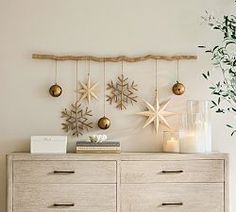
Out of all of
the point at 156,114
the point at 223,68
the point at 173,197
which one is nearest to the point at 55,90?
the point at 156,114

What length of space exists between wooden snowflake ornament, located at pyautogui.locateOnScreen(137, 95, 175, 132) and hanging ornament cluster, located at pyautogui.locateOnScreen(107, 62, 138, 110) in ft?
0.38

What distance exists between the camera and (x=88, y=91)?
3.56 metres

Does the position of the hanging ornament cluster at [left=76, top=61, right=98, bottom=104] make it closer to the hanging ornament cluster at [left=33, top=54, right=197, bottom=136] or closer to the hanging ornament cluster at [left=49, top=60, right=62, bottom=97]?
the hanging ornament cluster at [left=33, top=54, right=197, bottom=136]

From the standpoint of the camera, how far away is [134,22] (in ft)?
11.9

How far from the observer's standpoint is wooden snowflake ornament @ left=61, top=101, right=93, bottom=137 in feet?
11.6

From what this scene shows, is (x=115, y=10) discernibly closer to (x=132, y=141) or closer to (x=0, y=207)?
(x=132, y=141)

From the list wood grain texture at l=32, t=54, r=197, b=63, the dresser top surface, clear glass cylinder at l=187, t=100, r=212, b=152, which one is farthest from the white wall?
the dresser top surface

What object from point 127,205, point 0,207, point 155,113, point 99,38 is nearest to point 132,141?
point 155,113

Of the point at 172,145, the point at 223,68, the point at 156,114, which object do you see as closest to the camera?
the point at 172,145

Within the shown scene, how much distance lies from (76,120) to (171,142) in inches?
27.3

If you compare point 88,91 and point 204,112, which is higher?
point 88,91

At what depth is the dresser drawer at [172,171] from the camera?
323cm

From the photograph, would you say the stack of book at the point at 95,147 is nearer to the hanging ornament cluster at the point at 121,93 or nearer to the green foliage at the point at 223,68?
the hanging ornament cluster at the point at 121,93

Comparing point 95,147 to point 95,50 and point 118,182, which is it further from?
point 95,50
